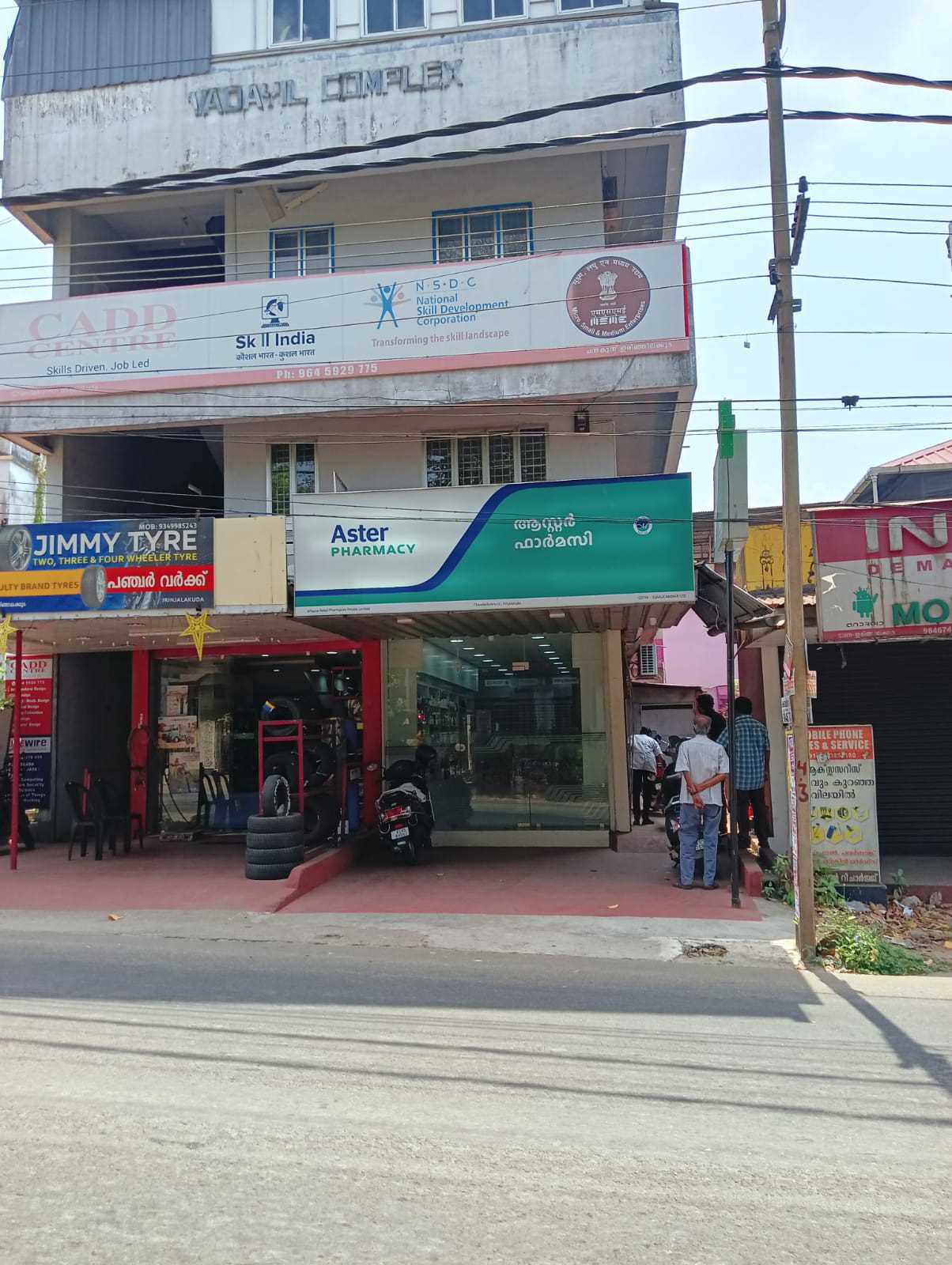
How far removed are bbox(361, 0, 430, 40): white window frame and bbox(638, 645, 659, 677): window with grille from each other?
24807 millimetres

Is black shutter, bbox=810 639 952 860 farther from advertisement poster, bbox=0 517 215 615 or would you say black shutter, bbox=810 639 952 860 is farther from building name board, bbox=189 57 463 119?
building name board, bbox=189 57 463 119

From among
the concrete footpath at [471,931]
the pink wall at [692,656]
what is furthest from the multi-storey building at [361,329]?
the pink wall at [692,656]

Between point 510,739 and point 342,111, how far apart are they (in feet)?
33.3

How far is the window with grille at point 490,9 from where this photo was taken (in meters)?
15.6

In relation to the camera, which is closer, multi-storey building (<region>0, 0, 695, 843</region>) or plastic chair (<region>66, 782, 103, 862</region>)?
plastic chair (<region>66, 782, 103, 862</region>)

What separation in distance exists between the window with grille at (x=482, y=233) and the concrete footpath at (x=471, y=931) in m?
10.3

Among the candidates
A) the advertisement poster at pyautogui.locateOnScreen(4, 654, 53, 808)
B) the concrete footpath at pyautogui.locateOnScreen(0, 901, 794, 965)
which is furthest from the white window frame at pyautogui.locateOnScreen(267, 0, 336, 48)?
the concrete footpath at pyautogui.locateOnScreen(0, 901, 794, 965)

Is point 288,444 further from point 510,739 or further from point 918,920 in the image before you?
point 918,920

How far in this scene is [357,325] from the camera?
14.9 metres

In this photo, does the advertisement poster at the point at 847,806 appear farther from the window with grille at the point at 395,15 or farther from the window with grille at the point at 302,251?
the window with grille at the point at 395,15

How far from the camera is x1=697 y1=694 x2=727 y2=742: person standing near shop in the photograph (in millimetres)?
12789

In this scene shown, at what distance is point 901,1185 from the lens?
4.15 meters

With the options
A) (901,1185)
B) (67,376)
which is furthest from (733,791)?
(67,376)

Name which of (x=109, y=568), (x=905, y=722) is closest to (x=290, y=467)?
(x=109, y=568)
